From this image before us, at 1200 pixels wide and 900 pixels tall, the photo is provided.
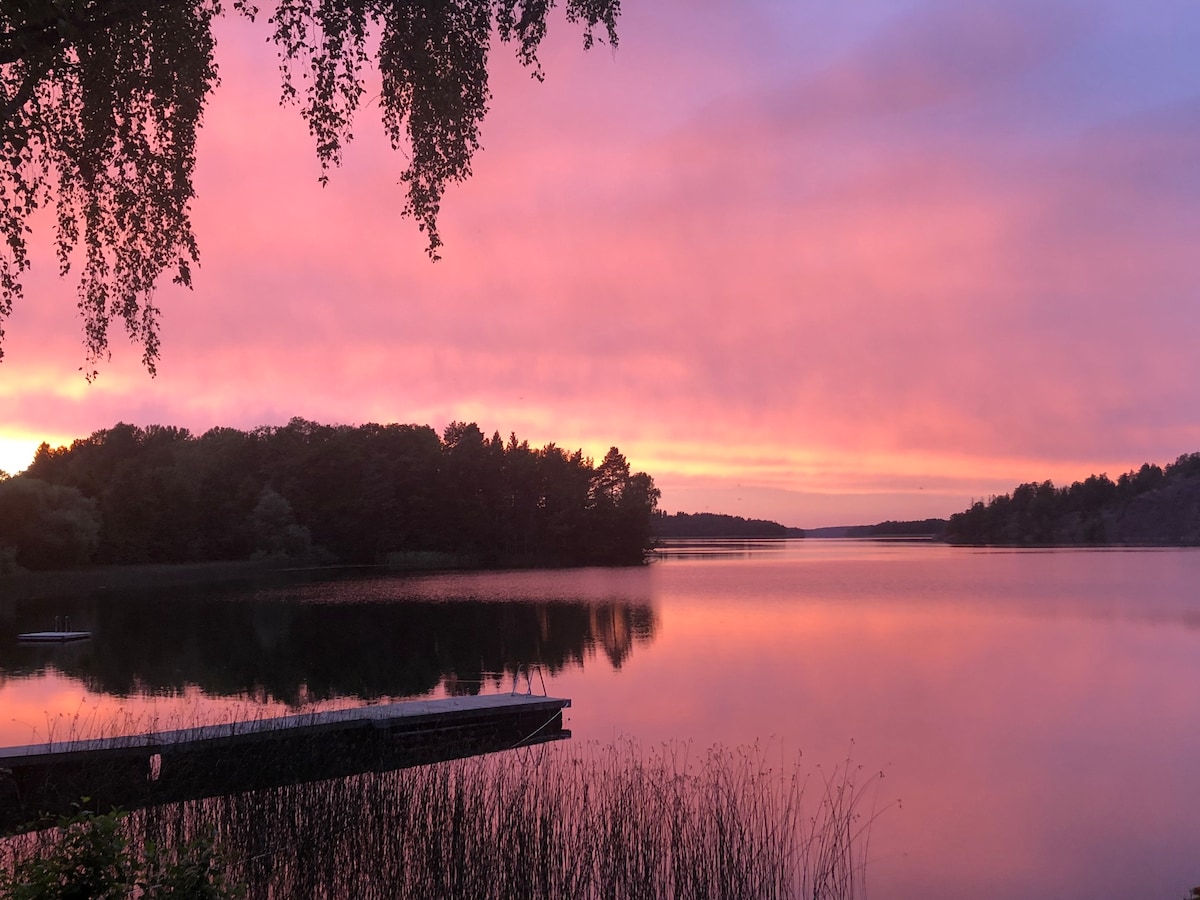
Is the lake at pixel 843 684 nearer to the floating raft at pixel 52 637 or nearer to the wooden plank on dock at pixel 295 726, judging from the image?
the floating raft at pixel 52 637

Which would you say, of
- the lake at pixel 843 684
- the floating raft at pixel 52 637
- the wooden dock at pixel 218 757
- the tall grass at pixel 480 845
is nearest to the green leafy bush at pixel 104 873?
the tall grass at pixel 480 845

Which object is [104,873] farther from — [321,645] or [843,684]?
[321,645]

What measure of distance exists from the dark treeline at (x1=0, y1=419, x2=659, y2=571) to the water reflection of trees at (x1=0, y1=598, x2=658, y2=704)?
31.0 meters

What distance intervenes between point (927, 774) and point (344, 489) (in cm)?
9468

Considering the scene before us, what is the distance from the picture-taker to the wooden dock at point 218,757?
41.4ft

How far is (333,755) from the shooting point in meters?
14.8

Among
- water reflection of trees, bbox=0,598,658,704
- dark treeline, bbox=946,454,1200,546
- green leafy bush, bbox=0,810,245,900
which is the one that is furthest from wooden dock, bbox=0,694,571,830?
dark treeline, bbox=946,454,1200,546

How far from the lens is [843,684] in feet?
88.8

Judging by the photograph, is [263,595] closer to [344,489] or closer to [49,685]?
[49,685]

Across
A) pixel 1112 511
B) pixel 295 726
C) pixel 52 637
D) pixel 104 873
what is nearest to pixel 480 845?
pixel 104 873

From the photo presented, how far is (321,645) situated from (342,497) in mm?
73182

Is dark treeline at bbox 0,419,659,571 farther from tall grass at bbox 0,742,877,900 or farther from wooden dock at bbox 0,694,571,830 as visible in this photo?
tall grass at bbox 0,742,877,900

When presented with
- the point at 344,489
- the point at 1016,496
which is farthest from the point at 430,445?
the point at 1016,496

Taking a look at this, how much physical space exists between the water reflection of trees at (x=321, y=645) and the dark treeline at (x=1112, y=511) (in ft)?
506
